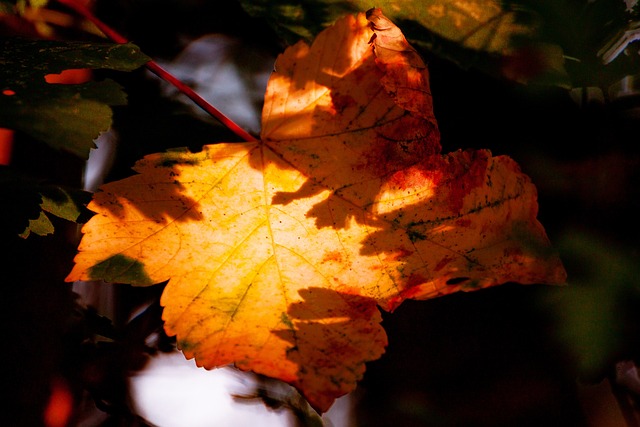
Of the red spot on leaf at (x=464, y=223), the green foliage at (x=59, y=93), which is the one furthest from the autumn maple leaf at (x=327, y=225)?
the green foliage at (x=59, y=93)

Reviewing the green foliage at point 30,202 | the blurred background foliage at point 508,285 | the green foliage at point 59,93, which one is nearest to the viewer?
the green foliage at point 59,93

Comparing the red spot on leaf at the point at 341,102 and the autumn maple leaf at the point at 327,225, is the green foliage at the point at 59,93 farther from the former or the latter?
the red spot on leaf at the point at 341,102

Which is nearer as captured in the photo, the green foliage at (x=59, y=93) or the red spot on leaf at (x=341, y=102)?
the green foliage at (x=59, y=93)

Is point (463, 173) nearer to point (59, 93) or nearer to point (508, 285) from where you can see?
point (508, 285)

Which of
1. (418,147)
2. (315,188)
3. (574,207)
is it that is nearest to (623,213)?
(574,207)

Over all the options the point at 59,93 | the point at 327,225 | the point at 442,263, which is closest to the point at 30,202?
the point at 59,93

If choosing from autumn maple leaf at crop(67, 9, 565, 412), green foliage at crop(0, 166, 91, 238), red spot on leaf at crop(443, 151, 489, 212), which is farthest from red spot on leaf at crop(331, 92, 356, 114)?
green foliage at crop(0, 166, 91, 238)
